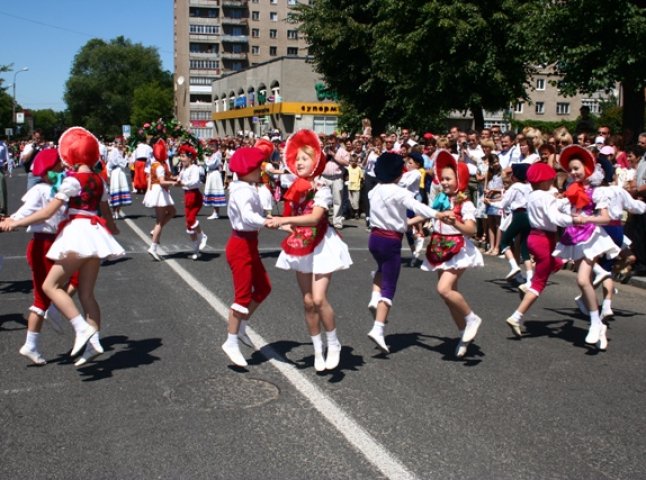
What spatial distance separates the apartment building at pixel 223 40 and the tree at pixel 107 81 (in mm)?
14758

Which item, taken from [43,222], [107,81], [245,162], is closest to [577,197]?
[245,162]

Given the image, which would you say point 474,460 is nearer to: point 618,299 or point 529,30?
point 618,299

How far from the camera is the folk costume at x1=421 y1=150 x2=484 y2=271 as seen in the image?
6.69 metres

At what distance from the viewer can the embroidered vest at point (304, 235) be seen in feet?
20.3

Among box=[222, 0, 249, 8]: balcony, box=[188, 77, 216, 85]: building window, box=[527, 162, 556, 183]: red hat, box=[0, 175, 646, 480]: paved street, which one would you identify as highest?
box=[222, 0, 249, 8]: balcony

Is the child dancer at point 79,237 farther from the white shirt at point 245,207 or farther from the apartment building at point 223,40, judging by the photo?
the apartment building at point 223,40

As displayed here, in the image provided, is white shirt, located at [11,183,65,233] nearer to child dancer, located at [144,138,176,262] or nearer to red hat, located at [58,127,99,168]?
red hat, located at [58,127,99,168]

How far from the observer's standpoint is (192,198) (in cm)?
1335

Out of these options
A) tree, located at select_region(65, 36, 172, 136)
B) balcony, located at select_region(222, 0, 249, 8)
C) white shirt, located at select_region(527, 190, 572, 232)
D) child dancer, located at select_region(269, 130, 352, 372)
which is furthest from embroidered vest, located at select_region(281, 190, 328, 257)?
tree, located at select_region(65, 36, 172, 136)

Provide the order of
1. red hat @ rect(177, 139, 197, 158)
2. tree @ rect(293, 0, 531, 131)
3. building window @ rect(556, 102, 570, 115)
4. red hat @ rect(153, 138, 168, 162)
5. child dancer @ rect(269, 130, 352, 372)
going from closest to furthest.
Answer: child dancer @ rect(269, 130, 352, 372) → red hat @ rect(153, 138, 168, 162) → red hat @ rect(177, 139, 197, 158) → tree @ rect(293, 0, 531, 131) → building window @ rect(556, 102, 570, 115)

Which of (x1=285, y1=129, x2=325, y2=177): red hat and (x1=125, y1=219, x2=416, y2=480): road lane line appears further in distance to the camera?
(x1=285, y1=129, x2=325, y2=177): red hat

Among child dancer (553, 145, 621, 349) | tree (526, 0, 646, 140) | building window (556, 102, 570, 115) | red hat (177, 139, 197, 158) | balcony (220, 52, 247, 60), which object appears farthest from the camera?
balcony (220, 52, 247, 60)

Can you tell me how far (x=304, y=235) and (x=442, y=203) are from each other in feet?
4.50

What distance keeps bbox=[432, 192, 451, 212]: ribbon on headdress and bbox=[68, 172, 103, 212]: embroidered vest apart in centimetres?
289
